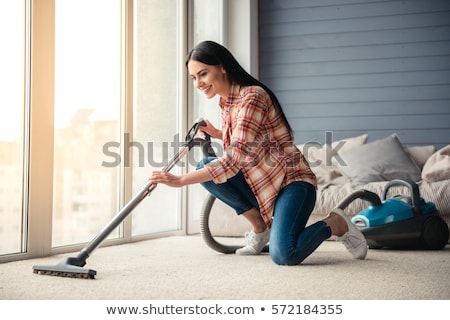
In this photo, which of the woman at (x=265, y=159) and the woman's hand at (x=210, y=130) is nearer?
the woman at (x=265, y=159)

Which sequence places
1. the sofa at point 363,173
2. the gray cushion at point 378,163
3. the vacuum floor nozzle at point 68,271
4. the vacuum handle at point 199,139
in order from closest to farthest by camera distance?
the vacuum floor nozzle at point 68,271 → the vacuum handle at point 199,139 → the sofa at point 363,173 → the gray cushion at point 378,163

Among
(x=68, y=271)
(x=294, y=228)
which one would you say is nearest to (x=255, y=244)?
(x=294, y=228)

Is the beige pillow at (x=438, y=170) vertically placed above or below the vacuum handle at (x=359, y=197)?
above

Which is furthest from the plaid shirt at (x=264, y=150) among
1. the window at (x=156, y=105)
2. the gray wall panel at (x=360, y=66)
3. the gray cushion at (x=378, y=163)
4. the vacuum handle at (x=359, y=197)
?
the gray wall panel at (x=360, y=66)

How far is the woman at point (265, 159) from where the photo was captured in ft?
7.41

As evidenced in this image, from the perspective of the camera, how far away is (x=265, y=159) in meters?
2.37

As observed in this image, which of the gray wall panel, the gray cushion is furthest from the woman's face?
the gray wall panel

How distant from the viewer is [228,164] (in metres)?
2.22

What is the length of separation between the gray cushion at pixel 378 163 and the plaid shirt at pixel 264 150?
1.49 m

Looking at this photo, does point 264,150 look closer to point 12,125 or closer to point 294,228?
point 294,228

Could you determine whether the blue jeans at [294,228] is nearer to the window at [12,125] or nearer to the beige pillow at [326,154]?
the window at [12,125]

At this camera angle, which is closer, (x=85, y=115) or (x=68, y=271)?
(x=68, y=271)

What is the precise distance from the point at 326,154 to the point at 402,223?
1.34 metres
